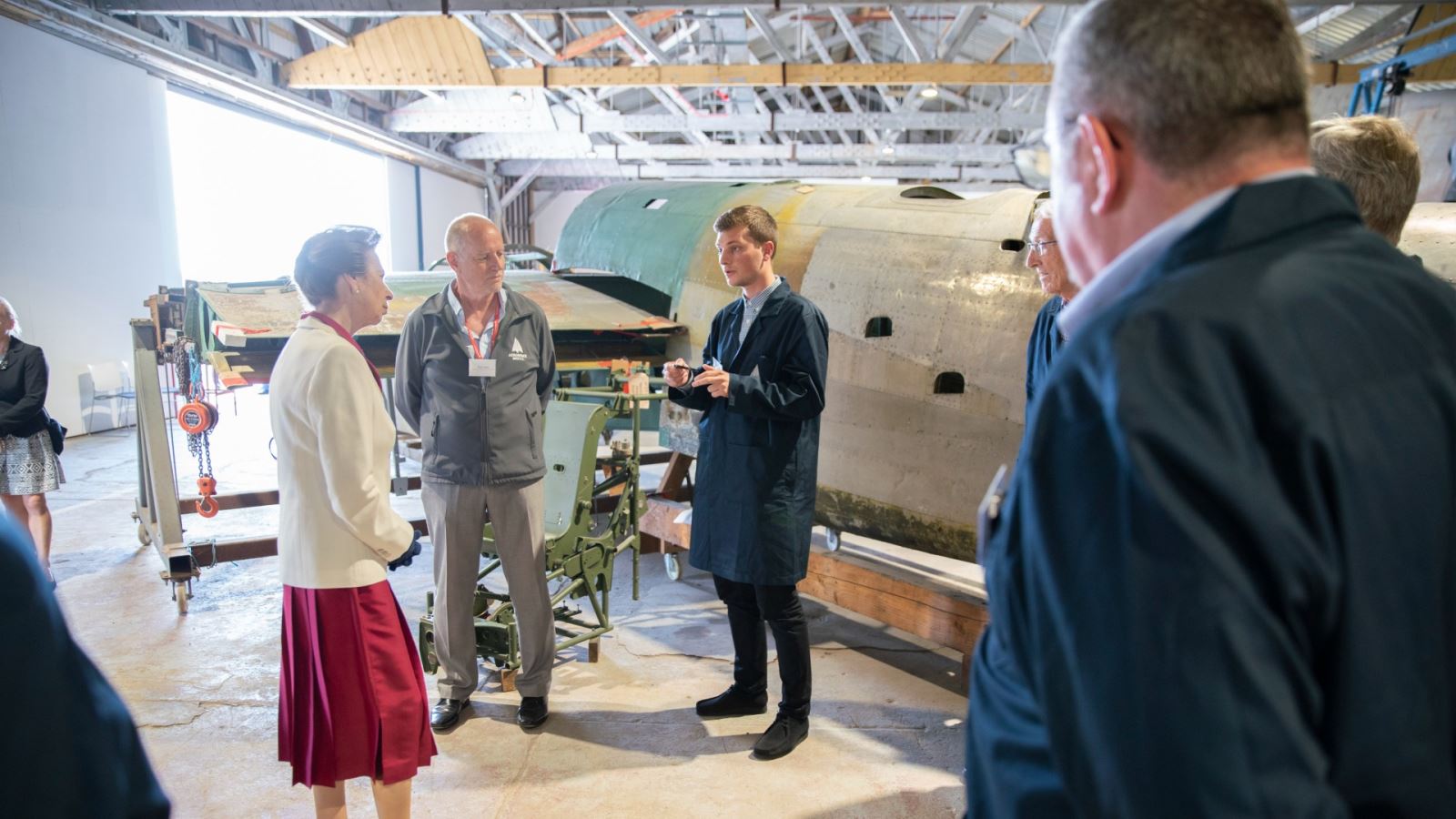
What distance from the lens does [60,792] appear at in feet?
2.55

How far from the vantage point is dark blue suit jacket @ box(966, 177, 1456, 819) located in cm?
66

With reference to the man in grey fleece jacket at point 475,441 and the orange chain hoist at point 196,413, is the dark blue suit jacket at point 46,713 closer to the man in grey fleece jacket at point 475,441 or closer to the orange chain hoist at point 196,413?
the man in grey fleece jacket at point 475,441

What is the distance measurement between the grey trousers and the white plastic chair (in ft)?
28.8

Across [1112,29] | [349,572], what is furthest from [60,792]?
[349,572]

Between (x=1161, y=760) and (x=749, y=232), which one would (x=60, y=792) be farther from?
(x=749, y=232)

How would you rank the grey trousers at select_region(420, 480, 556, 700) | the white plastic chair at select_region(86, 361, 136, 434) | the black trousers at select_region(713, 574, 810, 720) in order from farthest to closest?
the white plastic chair at select_region(86, 361, 136, 434) < the grey trousers at select_region(420, 480, 556, 700) < the black trousers at select_region(713, 574, 810, 720)

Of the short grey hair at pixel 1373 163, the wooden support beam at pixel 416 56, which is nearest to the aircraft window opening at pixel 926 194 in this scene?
the short grey hair at pixel 1373 163

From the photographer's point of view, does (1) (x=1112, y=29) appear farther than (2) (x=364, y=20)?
No

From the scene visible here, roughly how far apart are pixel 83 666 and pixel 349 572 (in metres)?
1.58

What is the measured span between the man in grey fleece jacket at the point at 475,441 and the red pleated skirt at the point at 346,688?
99 centimetres

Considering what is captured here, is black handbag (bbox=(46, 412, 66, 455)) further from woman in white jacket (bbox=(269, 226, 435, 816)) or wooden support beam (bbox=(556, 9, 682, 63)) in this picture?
wooden support beam (bbox=(556, 9, 682, 63))

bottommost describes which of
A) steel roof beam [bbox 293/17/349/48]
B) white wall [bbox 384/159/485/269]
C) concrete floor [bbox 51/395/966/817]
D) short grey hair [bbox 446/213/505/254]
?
concrete floor [bbox 51/395/966/817]

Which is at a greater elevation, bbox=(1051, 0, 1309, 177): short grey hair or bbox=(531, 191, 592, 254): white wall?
bbox=(531, 191, 592, 254): white wall

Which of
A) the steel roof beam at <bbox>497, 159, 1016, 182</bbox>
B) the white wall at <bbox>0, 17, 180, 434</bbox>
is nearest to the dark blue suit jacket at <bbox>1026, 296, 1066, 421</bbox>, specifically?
the white wall at <bbox>0, 17, 180, 434</bbox>
